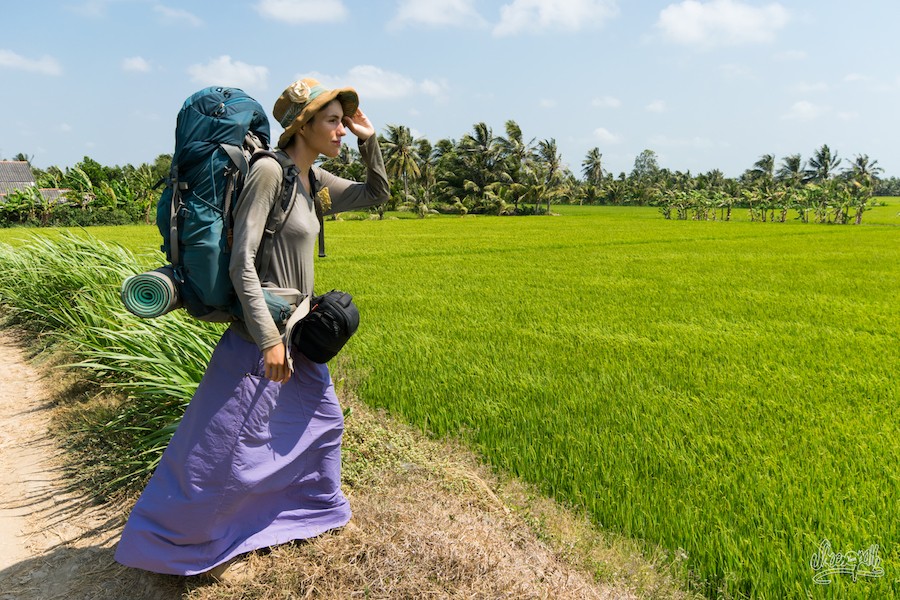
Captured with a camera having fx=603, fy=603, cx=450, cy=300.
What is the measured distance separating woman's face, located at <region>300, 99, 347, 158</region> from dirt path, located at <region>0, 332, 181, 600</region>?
4.78 ft

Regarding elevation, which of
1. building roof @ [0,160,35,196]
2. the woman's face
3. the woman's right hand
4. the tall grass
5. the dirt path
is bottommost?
the dirt path

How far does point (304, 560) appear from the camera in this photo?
1.86 meters

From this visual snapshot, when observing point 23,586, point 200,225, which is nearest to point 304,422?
point 200,225

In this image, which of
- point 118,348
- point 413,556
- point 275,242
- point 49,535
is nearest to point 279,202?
point 275,242

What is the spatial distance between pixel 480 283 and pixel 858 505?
678 centimetres

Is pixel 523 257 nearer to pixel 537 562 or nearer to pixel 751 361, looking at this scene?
pixel 751 361

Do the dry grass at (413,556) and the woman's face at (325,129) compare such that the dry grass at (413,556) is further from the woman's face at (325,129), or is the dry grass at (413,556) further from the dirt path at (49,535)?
the woman's face at (325,129)

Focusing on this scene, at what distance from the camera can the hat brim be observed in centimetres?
171

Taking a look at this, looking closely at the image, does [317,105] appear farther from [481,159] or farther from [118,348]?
[481,159]

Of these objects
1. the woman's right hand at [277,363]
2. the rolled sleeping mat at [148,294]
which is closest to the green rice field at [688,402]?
the woman's right hand at [277,363]

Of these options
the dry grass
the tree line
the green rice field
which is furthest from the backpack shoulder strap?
the tree line

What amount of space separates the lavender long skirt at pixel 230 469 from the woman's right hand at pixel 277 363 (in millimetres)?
83

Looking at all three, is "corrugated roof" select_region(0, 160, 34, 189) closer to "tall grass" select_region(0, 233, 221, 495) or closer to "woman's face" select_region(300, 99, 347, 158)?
"tall grass" select_region(0, 233, 221, 495)

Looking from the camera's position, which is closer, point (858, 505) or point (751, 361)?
point (858, 505)
